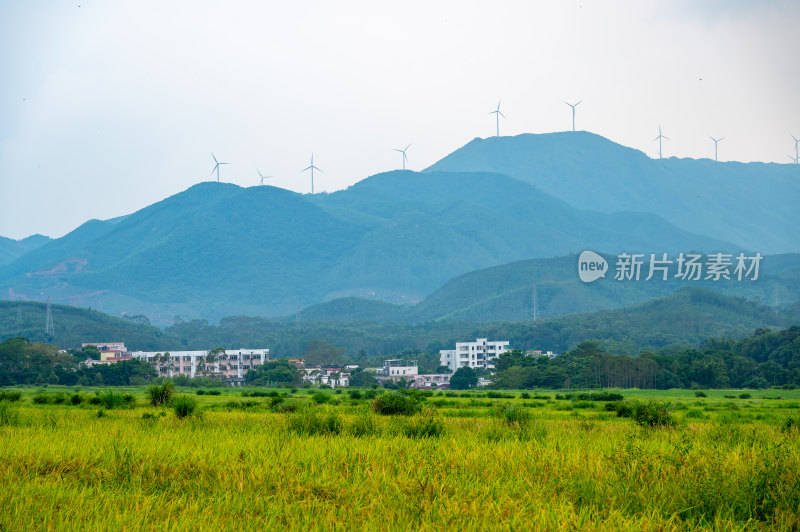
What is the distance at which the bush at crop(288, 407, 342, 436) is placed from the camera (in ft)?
59.2

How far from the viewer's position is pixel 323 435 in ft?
57.3

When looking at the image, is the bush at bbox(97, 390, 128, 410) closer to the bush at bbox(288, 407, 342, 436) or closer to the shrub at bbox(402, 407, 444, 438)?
the bush at bbox(288, 407, 342, 436)

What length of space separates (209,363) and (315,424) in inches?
4629

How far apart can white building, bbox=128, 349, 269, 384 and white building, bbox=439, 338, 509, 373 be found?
1378 inches

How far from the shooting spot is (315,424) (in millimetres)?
18422

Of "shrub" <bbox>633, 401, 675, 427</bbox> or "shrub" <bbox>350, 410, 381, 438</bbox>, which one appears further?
"shrub" <bbox>633, 401, 675, 427</bbox>

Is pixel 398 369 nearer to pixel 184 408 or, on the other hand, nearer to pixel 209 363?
pixel 209 363

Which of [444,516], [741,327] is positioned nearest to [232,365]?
[741,327]

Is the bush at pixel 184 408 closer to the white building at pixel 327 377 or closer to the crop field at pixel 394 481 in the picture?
the crop field at pixel 394 481

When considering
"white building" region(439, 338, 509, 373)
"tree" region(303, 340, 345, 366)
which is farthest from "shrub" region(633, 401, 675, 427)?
"white building" region(439, 338, 509, 373)

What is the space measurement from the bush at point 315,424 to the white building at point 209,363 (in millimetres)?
106840

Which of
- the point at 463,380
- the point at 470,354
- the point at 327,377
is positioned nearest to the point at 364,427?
the point at 463,380

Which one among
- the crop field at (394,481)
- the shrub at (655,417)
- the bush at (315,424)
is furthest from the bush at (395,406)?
the crop field at (394,481)

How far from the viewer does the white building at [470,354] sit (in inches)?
6053
